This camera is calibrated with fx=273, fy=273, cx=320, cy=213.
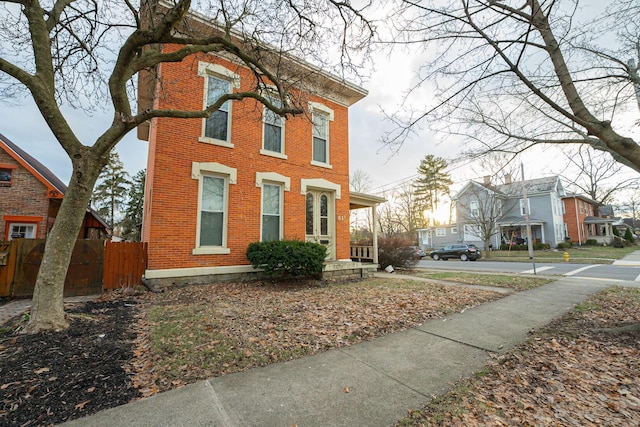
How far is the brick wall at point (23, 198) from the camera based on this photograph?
11.9m

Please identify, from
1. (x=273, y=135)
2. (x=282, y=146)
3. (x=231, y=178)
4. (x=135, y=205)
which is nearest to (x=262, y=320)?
(x=231, y=178)

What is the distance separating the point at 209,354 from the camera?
11.0 ft

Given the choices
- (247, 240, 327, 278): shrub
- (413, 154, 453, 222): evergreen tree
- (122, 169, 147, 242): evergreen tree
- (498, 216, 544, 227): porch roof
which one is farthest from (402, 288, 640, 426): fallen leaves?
(413, 154, 453, 222): evergreen tree

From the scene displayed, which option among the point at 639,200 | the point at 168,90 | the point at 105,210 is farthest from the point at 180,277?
the point at 639,200

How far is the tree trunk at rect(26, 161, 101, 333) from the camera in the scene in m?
3.88

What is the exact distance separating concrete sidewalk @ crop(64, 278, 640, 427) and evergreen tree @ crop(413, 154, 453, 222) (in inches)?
1551

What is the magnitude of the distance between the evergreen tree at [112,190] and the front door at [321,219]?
99.5 ft

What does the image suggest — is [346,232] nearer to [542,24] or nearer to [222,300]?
[222,300]

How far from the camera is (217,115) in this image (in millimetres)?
8781

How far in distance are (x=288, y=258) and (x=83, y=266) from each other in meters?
5.11

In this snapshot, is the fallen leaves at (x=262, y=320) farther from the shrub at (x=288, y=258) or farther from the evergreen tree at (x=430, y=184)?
the evergreen tree at (x=430, y=184)

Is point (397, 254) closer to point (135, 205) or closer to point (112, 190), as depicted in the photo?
point (135, 205)

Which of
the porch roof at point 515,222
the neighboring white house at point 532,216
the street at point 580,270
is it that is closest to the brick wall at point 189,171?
the street at point 580,270

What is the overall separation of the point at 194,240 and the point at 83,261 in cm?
257
